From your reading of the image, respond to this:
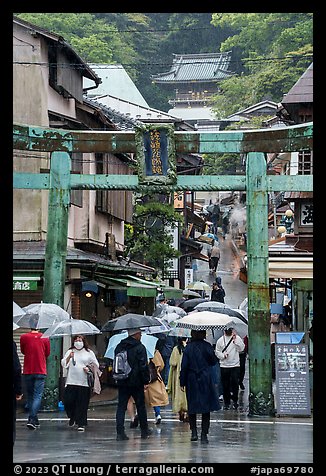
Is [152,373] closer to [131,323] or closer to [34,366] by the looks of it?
[131,323]

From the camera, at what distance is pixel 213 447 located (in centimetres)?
1277

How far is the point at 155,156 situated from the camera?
1958 centimetres

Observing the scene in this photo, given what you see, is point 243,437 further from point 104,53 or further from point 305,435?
point 104,53

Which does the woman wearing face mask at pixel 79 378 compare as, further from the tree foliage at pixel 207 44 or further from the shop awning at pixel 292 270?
the tree foliage at pixel 207 44

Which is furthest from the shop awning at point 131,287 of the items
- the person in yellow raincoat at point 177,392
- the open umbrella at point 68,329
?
the open umbrella at point 68,329

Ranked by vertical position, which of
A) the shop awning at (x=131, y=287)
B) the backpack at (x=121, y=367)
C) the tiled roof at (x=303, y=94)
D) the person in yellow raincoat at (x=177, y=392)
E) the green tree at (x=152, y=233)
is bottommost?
the person in yellow raincoat at (x=177, y=392)

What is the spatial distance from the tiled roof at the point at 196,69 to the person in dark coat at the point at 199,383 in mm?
80235

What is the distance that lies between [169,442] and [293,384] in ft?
14.6

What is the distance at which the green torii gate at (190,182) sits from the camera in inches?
716

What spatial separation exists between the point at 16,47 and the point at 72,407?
34.0 ft

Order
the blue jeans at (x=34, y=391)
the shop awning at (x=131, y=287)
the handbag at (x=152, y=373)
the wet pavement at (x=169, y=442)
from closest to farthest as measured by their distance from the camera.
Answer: the wet pavement at (x=169, y=442)
the blue jeans at (x=34, y=391)
the handbag at (x=152, y=373)
the shop awning at (x=131, y=287)

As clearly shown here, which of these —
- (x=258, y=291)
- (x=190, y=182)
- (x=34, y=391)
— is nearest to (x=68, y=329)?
(x=34, y=391)

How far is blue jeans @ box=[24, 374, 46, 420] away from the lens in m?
15.1

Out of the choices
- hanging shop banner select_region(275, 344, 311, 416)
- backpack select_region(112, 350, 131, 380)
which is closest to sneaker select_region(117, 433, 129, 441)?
backpack select_region(112, 350, 131, 380)
